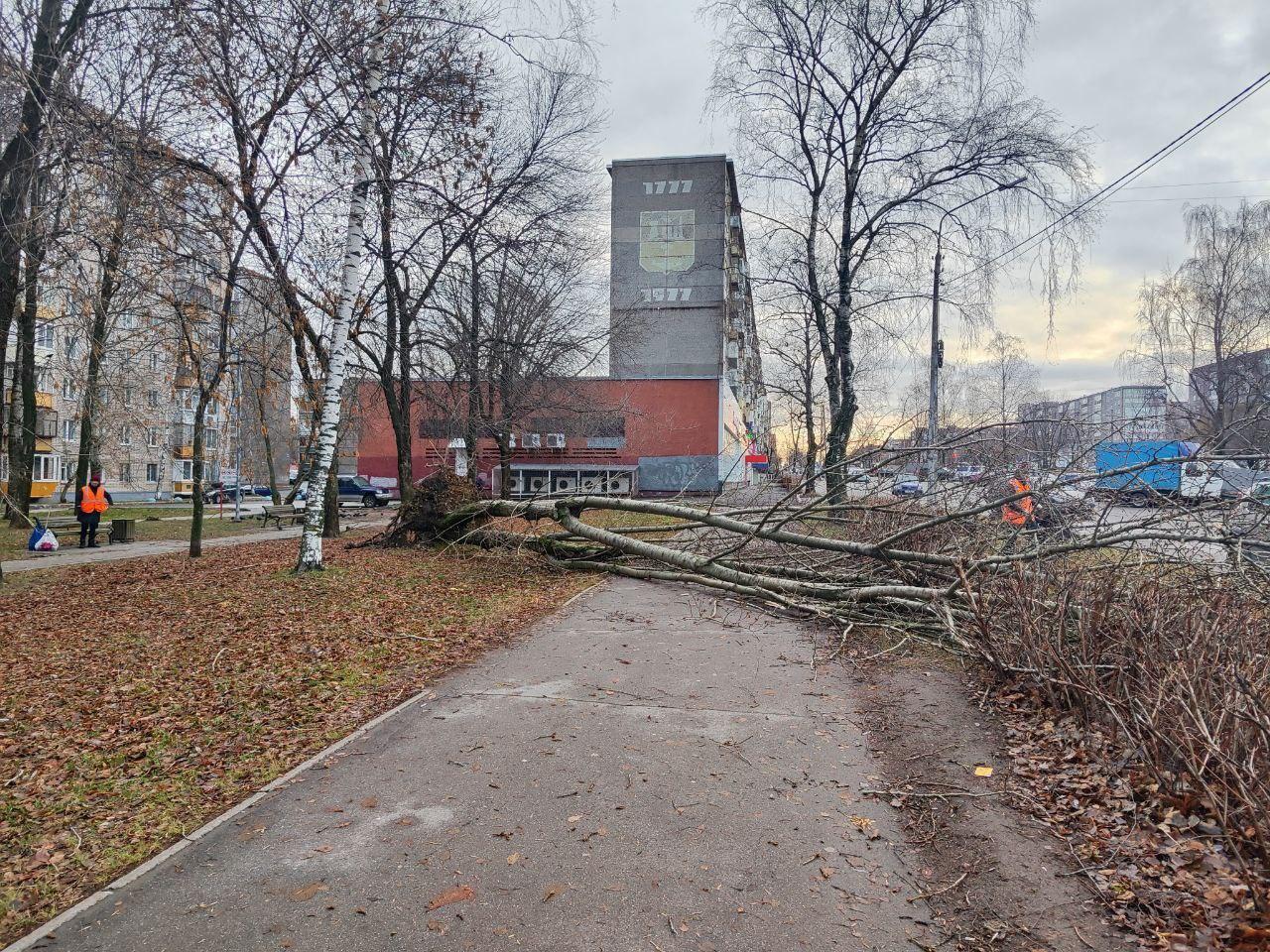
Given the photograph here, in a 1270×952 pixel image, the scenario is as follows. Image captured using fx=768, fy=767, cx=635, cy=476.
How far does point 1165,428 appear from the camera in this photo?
24.5 ft

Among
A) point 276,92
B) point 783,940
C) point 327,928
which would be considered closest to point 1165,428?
point 783,940

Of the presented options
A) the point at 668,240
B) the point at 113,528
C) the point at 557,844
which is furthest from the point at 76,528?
the point at 668,240

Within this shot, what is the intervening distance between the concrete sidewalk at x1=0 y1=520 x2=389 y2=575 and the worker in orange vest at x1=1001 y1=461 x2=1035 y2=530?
13.7m

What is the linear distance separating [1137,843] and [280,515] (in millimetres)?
25553

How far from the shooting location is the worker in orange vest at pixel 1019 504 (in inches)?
298

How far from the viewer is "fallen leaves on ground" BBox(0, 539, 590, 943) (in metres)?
3.78

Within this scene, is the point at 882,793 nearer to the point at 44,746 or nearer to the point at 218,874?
the point at 218,874

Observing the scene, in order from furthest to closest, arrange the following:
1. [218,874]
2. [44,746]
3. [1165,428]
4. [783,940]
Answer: [1165,428]
[44,746]
[218,874]
[783,940]

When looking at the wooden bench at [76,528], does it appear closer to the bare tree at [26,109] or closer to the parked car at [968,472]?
the bare tree at [26,109]

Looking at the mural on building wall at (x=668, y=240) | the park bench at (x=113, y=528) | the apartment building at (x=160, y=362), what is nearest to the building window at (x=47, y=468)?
the apartment building at (x=160, y=362)

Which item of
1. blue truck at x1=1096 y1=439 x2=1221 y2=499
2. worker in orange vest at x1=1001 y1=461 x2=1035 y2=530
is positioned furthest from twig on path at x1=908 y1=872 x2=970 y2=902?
blue truck at x1=1096 y1=439 x2=1221 y2=499

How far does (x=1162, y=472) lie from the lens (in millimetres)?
7234

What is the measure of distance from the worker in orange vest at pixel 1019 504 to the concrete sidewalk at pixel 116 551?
13.7 m

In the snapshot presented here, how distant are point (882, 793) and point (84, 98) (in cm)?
813
